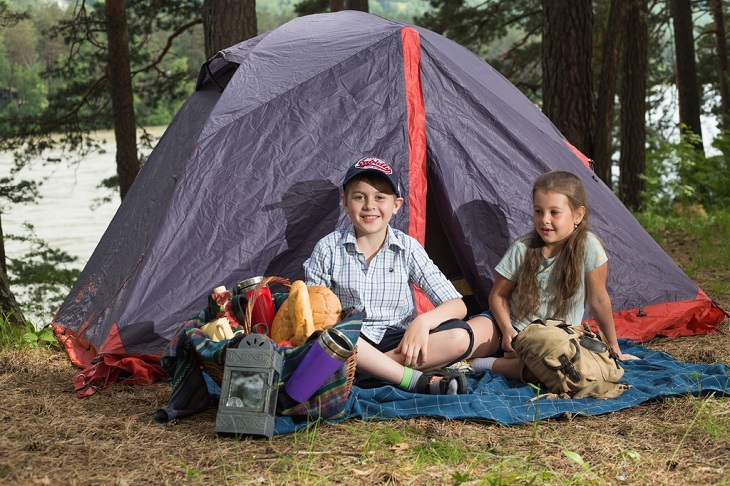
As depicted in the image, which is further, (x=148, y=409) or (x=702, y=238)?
(x=702, y=238)

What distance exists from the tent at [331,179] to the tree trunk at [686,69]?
8291mm

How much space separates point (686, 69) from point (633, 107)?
7.82 ft

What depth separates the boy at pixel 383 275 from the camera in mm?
3303

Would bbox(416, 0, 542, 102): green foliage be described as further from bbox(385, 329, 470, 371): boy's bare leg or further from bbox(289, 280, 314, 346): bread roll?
bbox(289, 280, 314, 346): bread roll

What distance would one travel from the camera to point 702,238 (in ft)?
22.7

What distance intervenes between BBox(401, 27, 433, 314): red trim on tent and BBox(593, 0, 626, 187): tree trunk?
461 centimetres

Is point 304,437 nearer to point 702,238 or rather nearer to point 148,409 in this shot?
point 148,409

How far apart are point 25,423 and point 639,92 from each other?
29.9 ft

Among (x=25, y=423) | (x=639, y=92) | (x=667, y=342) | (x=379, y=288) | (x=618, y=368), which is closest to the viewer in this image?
(x=25, y=423)

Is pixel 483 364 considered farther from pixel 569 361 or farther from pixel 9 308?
pixel 9 308

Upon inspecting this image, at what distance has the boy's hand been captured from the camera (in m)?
3.12

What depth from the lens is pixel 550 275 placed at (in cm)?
351

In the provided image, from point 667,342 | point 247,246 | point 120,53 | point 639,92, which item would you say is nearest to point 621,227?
point 667,342

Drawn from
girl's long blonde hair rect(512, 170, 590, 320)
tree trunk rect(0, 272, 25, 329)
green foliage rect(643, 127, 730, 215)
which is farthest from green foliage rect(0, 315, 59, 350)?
green foliage rect(643, 127, 730, 215)
